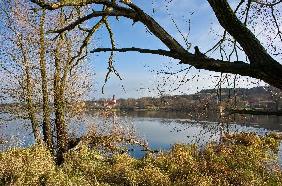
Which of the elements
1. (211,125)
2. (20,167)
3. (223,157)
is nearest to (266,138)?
(223,157)

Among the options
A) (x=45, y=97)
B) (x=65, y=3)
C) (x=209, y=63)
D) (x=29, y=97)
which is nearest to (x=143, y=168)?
(x=45, y=97)

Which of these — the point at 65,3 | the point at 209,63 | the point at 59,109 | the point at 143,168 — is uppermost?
the point at 65,3

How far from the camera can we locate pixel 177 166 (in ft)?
43.8

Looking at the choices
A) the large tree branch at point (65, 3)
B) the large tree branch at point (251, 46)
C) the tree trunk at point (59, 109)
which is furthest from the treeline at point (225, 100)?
the tree trunk at point (59, 109)

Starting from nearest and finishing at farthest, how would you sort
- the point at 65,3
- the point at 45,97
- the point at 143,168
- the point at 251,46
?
the point at 251,46 → the point at 65,3 → the point at 143,168 → the point at 45,97

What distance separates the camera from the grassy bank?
9930 millimetres

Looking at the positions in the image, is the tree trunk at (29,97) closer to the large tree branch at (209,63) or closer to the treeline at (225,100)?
the treeline at (225,100)

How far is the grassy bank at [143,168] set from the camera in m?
9.93

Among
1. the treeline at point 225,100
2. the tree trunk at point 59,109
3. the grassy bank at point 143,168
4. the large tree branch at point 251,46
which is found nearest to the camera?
the large tree branch at point 251,46

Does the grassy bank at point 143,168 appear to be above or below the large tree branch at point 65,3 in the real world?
below

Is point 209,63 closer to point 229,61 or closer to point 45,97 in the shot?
point 229,61

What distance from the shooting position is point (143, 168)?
13.4 m

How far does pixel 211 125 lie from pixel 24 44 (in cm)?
1266

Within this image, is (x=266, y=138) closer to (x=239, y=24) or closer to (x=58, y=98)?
(x=58, y=98)
